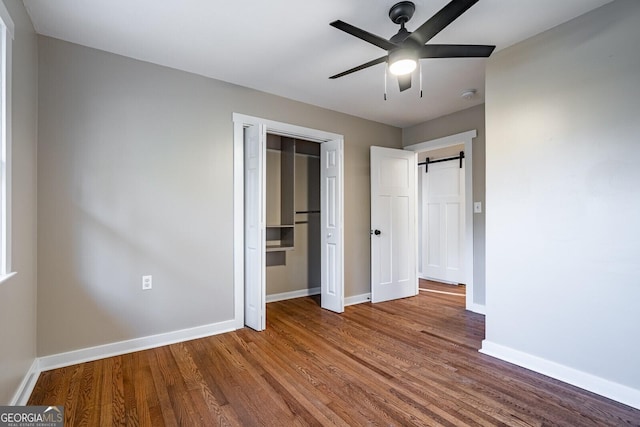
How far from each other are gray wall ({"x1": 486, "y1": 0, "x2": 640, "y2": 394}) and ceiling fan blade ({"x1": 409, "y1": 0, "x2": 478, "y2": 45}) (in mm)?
1102

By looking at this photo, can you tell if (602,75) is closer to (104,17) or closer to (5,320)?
(104,17)

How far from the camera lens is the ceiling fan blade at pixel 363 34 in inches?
66.1

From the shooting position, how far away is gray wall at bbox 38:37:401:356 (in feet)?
7.48

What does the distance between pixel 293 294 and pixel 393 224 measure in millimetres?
1653

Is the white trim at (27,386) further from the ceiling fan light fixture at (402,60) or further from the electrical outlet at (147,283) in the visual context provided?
the ceiling fan light fixture at (402,60)

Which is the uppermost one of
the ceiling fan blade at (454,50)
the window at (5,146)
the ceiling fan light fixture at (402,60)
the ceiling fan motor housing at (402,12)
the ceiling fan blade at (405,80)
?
the ceiling fan motor housing at (402,12)

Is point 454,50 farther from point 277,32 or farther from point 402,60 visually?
point 277,32

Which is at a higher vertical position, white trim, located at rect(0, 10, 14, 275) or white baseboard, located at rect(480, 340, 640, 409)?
white trim, located at rect(0, 10, 14, 275)

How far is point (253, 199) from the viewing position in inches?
121

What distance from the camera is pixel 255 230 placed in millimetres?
3047

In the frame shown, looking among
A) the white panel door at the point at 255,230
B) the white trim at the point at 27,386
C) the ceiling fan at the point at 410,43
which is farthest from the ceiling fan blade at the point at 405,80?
the white trim at the point at 27,386

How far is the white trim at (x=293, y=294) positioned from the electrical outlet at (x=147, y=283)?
170 cm

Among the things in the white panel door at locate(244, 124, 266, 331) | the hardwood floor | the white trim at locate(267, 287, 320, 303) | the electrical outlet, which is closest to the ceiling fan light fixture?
the white panel door at locate(244, 124, 266, 331)

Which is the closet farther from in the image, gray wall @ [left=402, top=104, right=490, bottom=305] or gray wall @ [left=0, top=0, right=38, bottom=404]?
gray wall @ [left=0, top=0, right=38, bottom=404]
